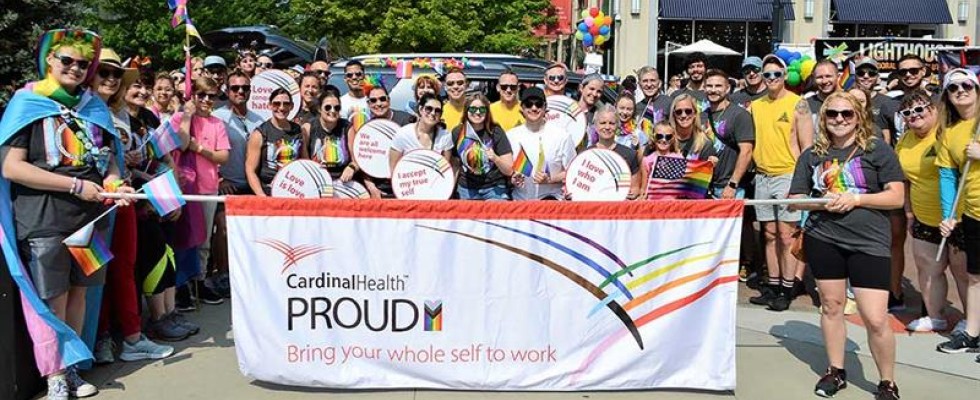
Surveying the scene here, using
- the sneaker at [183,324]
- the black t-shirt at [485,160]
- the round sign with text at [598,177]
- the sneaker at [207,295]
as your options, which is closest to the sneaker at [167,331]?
the sneaker at [183,324]

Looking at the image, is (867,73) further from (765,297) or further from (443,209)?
(443,209)

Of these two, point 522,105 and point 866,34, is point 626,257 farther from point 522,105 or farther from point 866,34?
point 866,34

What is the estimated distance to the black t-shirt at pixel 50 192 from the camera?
14.3 feet

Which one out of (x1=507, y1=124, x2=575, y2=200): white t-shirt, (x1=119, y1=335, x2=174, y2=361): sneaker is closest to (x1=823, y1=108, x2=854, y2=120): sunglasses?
(x1=507, y1=124, x2=575, y2=200): white t-shirt

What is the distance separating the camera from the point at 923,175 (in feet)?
19.2

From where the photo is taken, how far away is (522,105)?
614cm

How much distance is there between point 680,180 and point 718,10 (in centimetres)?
2222

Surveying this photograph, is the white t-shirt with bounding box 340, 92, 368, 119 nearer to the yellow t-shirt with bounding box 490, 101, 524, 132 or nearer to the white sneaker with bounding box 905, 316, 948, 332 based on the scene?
the yellow t-shirt with bounding box 490, 101, 524, 132

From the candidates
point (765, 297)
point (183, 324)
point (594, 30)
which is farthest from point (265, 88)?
point (594, 30)

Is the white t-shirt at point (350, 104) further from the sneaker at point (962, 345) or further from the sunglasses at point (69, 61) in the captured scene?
the sneaker at point (962, 345)

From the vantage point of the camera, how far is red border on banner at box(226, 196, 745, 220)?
4500 millimetres

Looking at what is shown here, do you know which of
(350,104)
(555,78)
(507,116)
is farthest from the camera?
(350,104)

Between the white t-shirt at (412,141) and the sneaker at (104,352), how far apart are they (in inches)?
83.4

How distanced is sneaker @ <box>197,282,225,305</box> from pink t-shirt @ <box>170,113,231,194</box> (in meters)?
0.92
